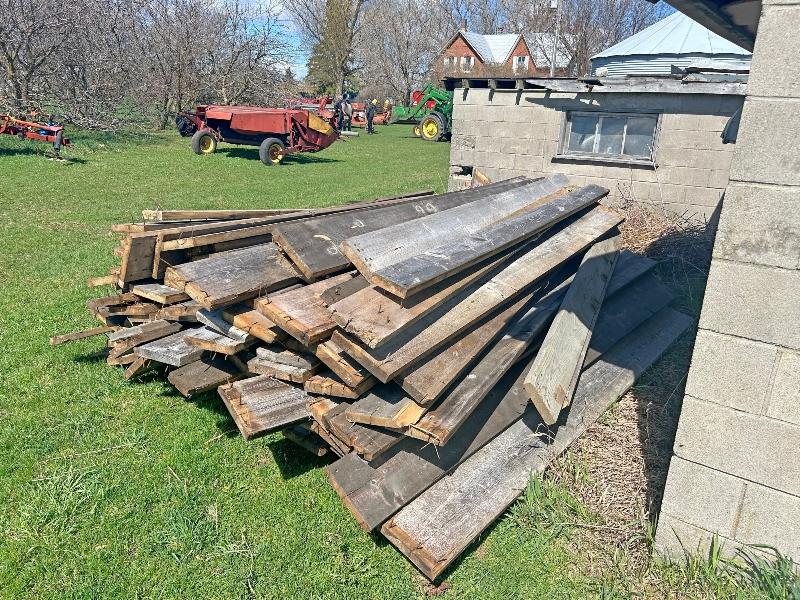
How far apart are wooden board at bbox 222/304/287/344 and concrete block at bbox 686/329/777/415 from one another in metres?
2.24

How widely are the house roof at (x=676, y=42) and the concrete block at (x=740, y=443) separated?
21.5 meters

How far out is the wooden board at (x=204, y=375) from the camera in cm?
379

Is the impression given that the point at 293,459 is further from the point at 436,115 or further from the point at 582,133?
the point at 436,115

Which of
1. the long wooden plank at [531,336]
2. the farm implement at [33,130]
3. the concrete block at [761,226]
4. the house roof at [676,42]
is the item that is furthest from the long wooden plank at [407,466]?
the house roof at [676,42]

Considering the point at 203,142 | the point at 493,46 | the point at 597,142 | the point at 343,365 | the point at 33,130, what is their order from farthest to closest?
the point at 493,46 → the point at 203,142 → the point at 33,130 → the point at 597,142 → the point at 343,365

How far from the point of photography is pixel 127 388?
448cm

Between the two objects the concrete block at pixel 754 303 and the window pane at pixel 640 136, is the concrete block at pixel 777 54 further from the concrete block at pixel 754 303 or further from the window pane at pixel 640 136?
the window pane at pixel 640 136

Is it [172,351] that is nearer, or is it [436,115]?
[172,351]

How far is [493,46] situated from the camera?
48.2m

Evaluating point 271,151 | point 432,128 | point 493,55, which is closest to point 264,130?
point 271,151

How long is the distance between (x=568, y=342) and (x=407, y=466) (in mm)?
1397

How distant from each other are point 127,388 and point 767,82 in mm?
4557

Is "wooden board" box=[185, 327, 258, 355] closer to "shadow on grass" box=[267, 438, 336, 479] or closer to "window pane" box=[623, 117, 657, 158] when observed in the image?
"shadow on grass" box=[267, 438, 336, 479]

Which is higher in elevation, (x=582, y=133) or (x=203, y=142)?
(x=582, y=133)
